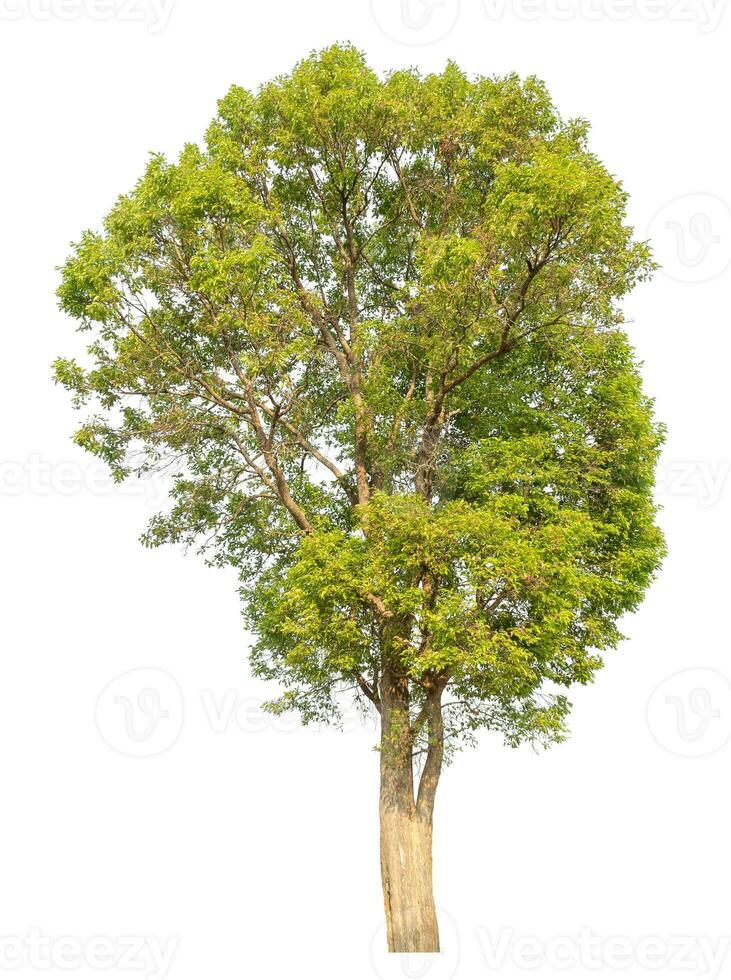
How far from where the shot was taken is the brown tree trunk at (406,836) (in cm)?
1336

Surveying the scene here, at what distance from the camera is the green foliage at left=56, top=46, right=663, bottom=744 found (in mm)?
13156

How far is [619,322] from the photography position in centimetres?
1465

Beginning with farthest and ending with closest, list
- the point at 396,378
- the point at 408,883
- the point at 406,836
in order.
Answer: the point at 396,378, the point at 406,836, the point at 408,883

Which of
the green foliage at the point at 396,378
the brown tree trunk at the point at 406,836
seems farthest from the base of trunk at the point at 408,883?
the green foliage at the point at 396,378

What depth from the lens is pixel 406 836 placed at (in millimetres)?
13664

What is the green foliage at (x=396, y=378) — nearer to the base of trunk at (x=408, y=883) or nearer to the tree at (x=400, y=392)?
the tree at (x=400, y=392)

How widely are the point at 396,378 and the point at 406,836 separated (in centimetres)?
748

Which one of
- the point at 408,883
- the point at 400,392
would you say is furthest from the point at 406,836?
the point at 400,392

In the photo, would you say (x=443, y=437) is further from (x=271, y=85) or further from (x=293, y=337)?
(x=271, y=85)

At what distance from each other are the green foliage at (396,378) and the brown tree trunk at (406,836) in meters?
0.74

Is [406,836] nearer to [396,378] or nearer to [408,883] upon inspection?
[408,883]

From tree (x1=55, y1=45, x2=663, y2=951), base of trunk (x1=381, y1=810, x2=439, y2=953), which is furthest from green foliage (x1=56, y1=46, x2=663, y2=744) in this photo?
base of trunk (x1=381, y1=810, x2=439, y2=953)

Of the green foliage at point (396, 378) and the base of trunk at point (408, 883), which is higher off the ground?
the green foliage at point (396, 378)

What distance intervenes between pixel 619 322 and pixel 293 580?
644 cm
